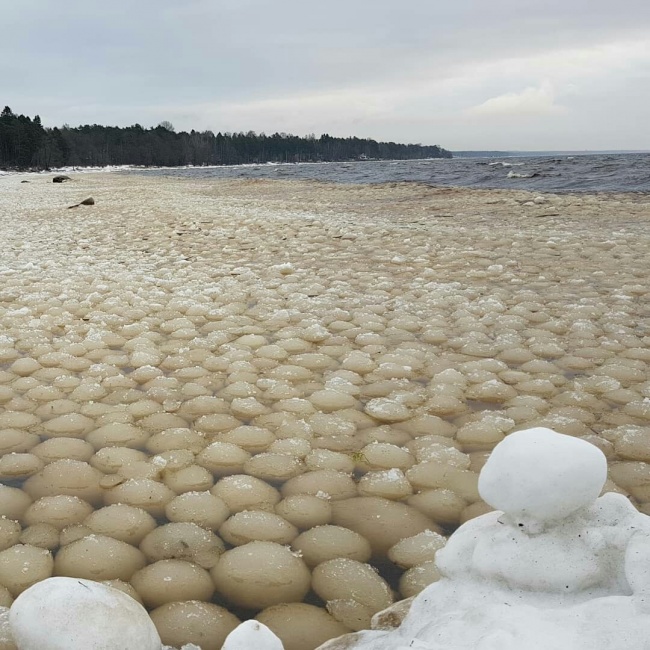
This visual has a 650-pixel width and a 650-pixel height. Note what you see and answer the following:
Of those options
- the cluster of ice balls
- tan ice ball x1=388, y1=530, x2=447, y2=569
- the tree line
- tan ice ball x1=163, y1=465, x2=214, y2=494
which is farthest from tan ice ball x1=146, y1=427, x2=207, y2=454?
the tree line

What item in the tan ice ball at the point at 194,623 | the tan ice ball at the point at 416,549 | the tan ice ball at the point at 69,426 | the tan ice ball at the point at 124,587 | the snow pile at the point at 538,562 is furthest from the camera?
the tan ice ball at the point at 69,426

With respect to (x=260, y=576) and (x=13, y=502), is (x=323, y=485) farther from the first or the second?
(x=13, y=502)

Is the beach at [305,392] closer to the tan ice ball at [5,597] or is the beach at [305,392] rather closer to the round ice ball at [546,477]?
the tan ice ball at [5,597]

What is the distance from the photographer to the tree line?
54916 mm

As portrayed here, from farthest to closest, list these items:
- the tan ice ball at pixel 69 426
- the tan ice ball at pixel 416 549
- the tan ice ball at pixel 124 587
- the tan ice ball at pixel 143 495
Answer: the tan ice ball at pixel 69 426 < the tan ice ball at pixel 143 495 < the tan ice ball at pixel 416 549 < the tan ice ball at pixel 124 587

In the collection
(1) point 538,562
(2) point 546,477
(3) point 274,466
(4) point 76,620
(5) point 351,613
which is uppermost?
(2) point 546,477

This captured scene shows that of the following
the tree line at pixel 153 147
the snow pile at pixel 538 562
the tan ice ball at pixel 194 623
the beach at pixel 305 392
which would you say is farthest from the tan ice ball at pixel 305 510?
the tree line at pixel 153 147

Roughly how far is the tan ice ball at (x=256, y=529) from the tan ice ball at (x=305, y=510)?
0.10 ft

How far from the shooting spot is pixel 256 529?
169 cm

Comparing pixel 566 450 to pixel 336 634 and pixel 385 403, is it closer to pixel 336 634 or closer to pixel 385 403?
pixel 336 634

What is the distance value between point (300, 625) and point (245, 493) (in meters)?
0.56

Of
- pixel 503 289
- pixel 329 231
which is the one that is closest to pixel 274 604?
pixel 503 289

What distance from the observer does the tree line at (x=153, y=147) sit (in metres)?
54.9

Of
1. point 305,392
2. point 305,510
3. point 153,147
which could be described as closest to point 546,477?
point 305,510
